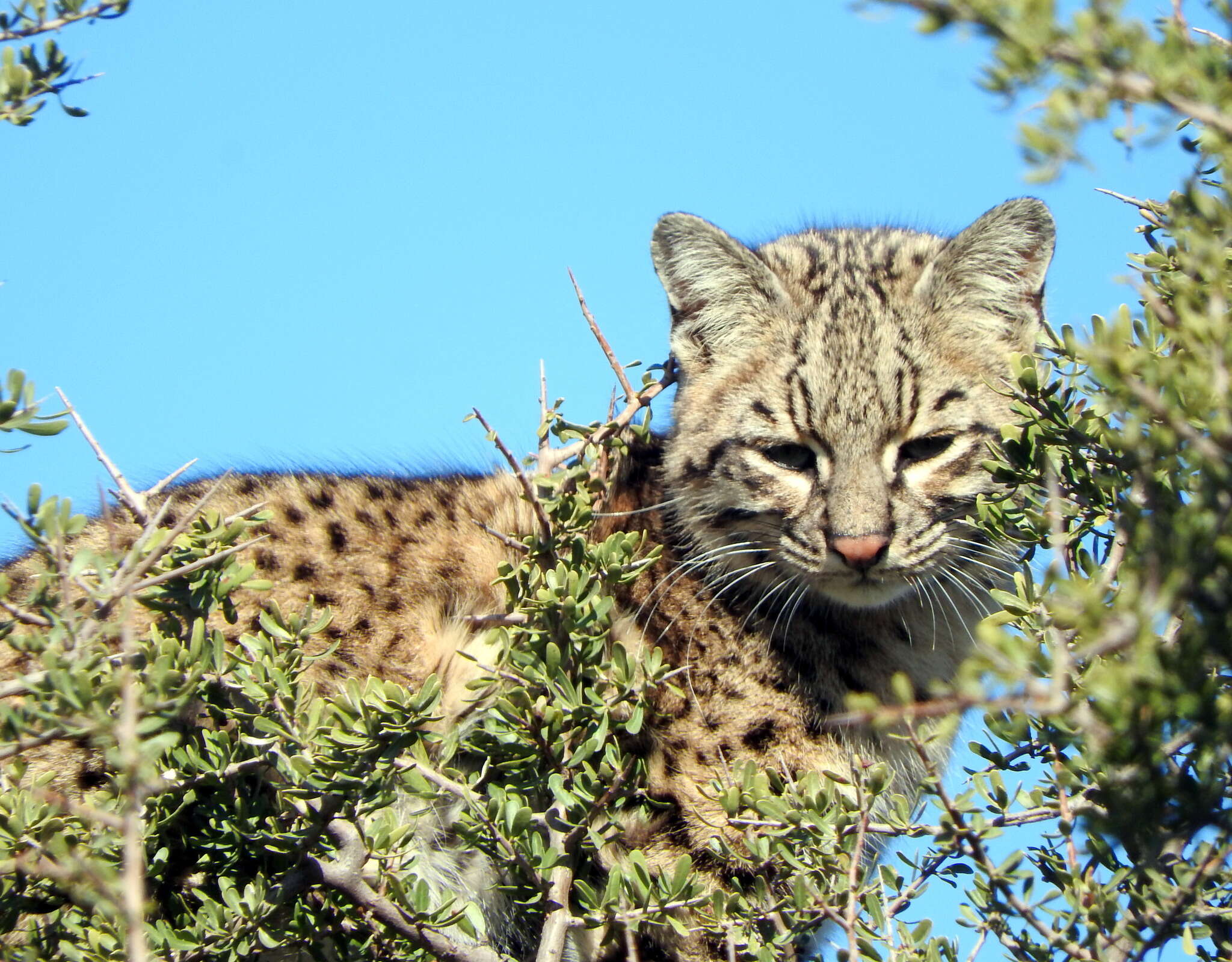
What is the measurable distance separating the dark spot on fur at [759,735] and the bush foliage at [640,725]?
430mm

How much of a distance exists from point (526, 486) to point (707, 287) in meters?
2.11

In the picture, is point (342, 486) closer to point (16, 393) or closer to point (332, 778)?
point (332, 778)

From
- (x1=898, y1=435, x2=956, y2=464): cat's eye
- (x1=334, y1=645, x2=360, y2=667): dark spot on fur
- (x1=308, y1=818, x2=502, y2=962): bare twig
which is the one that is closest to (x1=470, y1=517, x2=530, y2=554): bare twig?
(x1=308, y1=818, x2=502, y2=962): bare twig

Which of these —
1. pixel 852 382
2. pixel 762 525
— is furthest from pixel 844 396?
pixel 762 525

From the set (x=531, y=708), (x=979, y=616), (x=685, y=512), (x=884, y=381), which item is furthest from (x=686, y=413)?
(x=531, y=708)

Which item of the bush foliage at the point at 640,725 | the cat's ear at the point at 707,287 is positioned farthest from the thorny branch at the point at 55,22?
the cat's ear at the point at 707,287

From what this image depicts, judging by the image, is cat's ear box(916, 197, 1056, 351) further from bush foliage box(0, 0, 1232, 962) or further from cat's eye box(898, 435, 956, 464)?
bush foliage box(0, 0, 1232, 962)

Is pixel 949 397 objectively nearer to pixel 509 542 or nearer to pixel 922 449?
pixel 922 449

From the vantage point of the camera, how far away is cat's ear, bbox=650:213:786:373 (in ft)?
16.2

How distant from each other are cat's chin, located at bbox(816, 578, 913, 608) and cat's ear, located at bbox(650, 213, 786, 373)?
1112 mm

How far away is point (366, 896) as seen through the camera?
3.06 m

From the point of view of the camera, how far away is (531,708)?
10.6 feet

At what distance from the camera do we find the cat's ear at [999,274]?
466 cm

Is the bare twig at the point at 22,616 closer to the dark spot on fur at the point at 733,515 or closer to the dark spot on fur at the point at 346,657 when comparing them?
the dark spot on fur at the point at 346,657
